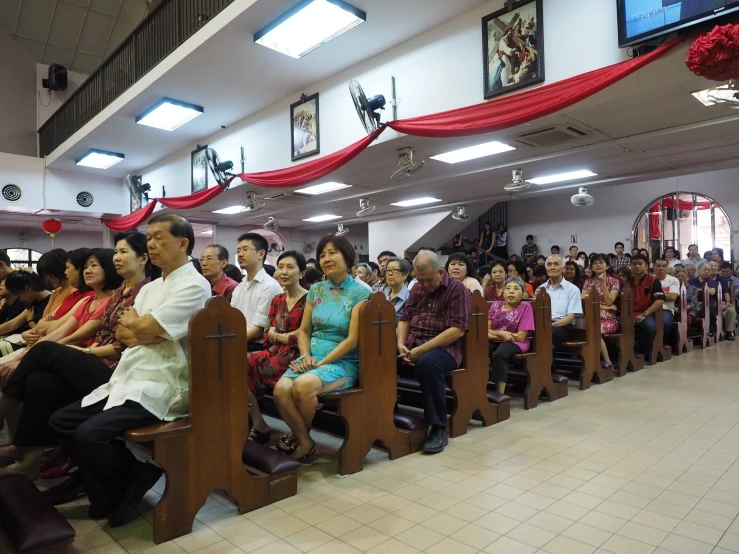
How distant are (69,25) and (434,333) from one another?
450 inches

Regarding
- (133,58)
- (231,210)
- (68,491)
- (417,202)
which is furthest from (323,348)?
(231,210)

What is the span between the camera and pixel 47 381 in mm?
2322

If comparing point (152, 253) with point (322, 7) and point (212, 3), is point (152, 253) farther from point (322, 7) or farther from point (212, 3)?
point (212, 3)

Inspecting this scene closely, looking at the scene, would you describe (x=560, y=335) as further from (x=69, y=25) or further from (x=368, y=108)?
(x=69, y=25)

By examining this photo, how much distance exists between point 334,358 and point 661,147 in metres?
5.09

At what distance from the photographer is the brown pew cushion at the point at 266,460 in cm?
240

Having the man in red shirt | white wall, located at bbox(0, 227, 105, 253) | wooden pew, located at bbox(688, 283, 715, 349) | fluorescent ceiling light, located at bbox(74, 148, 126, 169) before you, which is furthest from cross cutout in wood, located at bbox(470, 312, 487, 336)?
white wall, located at bbox(0, 227, 105, 253)

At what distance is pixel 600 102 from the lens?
4.24 m

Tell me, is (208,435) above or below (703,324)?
above

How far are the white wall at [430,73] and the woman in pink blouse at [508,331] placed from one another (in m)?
1.78

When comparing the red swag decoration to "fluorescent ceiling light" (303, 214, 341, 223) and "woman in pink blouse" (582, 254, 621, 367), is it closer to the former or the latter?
"woman in pink blouse" (582, 254, 621, 367)

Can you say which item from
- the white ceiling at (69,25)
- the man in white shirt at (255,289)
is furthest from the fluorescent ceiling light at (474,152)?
the white ceiling at (69,25)

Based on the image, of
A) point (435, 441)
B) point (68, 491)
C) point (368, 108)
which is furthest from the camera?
point (368, 108)

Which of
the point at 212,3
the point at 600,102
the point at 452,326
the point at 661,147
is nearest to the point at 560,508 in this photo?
the point at 452,326
